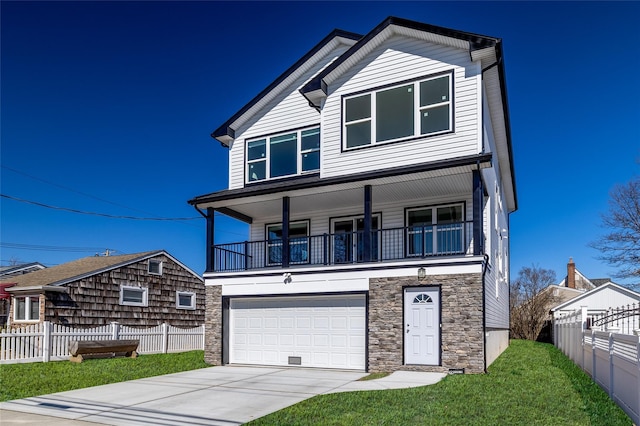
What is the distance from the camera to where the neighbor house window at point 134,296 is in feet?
76.2

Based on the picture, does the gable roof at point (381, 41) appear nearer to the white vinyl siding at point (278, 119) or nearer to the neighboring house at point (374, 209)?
the neighboring house at point (374, 209)

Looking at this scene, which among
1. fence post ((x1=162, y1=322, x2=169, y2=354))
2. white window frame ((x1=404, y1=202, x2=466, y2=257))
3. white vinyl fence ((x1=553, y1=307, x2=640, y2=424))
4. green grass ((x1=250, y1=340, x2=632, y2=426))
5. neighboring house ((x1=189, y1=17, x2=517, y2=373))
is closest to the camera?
white vinyl fence ((x1=553, y1=307, x2=640, y2=424))

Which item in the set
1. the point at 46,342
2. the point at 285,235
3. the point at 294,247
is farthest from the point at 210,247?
the point at 46,342

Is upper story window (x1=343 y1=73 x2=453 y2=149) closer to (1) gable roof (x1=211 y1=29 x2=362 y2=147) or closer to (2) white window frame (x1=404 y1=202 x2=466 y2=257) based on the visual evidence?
(2) white window frame (x1=404 y1=202 x2=466 y2=257)

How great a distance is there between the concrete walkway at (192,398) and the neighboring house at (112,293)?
9.92 meters

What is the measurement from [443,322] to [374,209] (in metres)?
4.86

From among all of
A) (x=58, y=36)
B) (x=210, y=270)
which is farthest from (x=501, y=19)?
(x=58, y=36)

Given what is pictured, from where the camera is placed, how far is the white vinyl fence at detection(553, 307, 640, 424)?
7.16 meters

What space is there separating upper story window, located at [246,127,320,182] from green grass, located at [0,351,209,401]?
21.4 ft

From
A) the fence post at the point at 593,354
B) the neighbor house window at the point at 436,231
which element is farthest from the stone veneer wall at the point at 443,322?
the fence post at the point at 593,354

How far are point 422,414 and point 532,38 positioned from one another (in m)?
13.5

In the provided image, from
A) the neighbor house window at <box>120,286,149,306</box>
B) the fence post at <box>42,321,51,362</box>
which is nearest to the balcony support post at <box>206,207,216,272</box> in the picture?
the fence post at <box>42,321,51,362</box>

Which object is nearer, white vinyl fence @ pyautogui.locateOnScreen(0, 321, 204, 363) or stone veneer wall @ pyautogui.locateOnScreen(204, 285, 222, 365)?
white vinyl fence @ pyautogui.locateOnScreen(0, 321, 204, 363)

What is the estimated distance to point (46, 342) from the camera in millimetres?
15555
